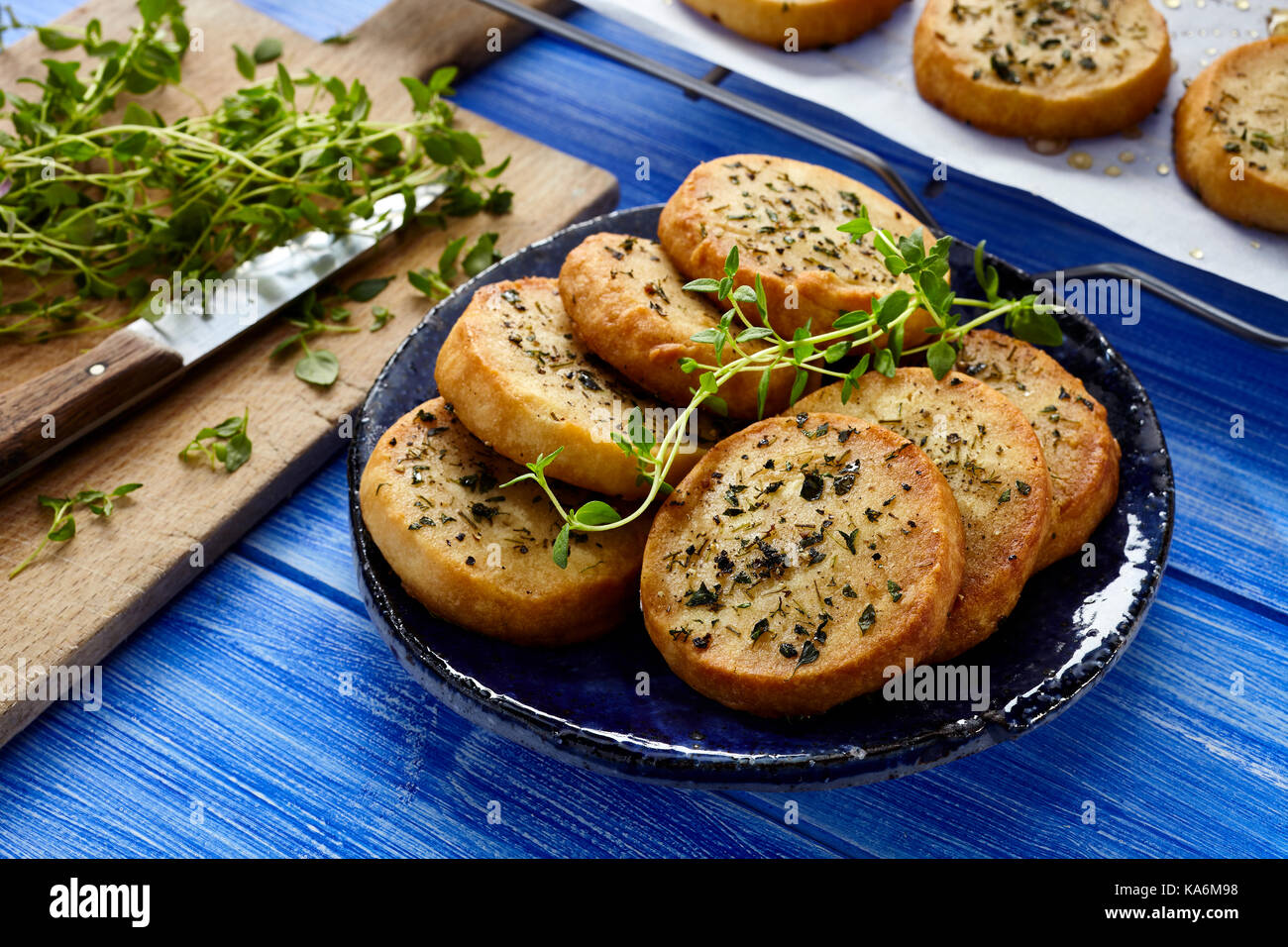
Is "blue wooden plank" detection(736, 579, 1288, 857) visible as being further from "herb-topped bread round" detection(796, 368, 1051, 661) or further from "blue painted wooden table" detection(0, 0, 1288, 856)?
"herb-topped bread round" detection(796, 368, 1051, 661)

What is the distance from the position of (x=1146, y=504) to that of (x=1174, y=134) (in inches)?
49.3

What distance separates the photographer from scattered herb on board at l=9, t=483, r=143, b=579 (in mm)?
2068

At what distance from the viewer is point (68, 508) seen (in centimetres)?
214

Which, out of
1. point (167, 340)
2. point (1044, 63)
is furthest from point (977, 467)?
point (167, 340)

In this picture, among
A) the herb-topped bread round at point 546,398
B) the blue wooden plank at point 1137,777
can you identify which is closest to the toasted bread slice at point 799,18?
the herb-topped bread round at point 546,398

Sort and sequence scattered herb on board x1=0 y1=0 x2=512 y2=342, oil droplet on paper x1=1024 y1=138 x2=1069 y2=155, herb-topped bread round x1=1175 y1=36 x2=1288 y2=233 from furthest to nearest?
1. oil droplet on paper x1=1024 y1=138 x2=1069 y2=155
2. scattered herb on board x1=0 y1=0 x2=512 y2=342
3. herb-topped bread round x1=1175 y1=36 x2=1288 y2=233

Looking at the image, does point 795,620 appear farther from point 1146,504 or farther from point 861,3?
point 861,3

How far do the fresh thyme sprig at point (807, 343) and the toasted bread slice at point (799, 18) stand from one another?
3.48 feet

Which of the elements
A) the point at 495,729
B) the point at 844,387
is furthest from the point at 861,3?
the point at 495,729

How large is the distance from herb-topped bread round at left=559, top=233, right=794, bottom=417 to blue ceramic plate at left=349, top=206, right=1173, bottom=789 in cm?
40

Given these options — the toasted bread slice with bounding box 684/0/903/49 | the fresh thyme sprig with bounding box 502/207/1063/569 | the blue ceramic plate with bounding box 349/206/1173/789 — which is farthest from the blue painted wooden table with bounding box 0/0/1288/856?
the toasted bread slice with bounding box 684/0/903/49

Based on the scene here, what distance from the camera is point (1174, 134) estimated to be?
8.67 ft

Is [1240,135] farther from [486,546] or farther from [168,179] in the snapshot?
[168,179]

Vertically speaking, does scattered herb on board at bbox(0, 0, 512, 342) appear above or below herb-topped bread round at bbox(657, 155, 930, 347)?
below
